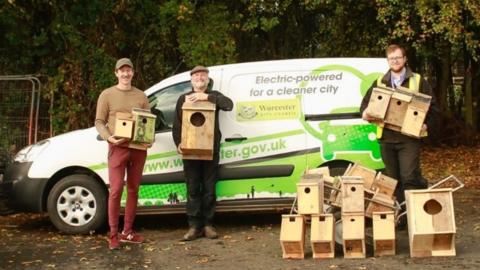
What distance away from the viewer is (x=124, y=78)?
7.65 meters

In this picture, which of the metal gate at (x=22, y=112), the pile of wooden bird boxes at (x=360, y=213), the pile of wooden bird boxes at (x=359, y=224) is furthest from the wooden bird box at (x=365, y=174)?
the metal gate at (x=22, y=112)

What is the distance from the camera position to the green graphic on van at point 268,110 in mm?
8281

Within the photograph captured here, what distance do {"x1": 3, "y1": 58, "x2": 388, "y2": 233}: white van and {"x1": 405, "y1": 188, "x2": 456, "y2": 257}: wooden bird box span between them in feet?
5.06

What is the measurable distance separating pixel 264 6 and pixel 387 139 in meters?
8.07

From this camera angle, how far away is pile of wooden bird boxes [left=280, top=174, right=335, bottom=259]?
673cm

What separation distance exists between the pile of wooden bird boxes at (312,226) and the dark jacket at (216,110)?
1387 millimetres

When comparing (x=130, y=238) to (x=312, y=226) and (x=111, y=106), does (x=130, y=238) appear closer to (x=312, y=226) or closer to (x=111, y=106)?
(x=111, y=106)

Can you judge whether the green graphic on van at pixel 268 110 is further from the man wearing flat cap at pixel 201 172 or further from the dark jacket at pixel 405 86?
the dark jacket at pixel 405 86

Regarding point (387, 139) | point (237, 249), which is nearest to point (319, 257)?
point (237, 249)

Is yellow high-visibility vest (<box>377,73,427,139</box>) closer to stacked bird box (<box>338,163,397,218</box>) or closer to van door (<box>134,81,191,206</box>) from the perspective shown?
stacked bird box (<box>338,163,397,218</box>)

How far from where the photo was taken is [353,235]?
6691mm

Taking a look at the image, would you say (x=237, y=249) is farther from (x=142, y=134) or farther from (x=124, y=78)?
(x=124, y=78)

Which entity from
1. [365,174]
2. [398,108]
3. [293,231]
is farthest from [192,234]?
[398,108]

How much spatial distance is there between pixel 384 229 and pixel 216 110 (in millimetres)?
2251
